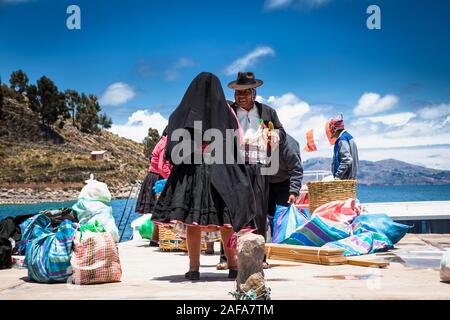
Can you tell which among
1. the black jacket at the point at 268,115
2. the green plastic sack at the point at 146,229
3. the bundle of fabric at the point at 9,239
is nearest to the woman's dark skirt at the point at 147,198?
the green plastic sack at the point at 146,229

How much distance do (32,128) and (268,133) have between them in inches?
4104

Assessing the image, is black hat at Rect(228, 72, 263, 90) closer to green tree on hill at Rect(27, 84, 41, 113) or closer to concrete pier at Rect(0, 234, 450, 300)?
concrete pier at Rect(0, 234, 450, 300)

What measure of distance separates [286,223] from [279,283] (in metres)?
3.19

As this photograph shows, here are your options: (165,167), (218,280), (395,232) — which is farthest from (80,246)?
(395,232)

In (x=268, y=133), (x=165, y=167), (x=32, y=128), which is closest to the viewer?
(x=268, y=133)

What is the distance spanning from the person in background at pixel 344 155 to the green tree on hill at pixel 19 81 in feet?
361

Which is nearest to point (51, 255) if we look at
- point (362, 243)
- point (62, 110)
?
point (362, 243)

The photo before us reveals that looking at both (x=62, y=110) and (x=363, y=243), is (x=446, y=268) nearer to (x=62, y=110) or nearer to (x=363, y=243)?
(x=363, y=243)

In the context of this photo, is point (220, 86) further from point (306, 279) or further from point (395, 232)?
point (395, 232)

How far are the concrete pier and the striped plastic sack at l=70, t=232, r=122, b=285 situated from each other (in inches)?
4.6

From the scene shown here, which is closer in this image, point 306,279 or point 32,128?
point 306,279

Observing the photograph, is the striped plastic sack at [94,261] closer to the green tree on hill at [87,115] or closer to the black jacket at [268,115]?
the black jacket at [268,115]

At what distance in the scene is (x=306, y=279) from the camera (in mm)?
4828
